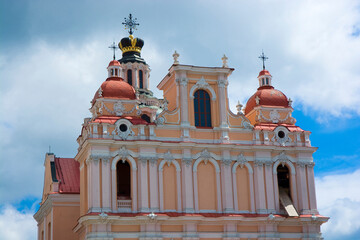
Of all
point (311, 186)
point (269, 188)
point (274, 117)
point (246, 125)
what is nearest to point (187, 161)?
point (246, 125)

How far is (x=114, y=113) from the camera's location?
140 ft

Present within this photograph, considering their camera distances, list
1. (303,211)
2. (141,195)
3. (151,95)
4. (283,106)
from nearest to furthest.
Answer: (141,195) < (303,211) < (283,106) < (151,95)

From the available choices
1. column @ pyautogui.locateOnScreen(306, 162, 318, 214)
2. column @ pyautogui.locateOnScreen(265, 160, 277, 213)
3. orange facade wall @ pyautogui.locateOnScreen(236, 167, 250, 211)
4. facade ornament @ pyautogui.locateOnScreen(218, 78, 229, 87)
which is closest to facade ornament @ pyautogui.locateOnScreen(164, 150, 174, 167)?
orange facade wall @ pyautogui.locateOnScreen(236, 167, 250, 211)

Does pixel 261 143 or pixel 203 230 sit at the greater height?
pixel 261 143

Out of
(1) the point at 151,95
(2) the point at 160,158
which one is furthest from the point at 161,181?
(1) the point at 151,95

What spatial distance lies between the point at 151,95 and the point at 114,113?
19989 millimetres

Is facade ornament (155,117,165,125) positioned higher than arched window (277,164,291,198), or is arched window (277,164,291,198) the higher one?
facade ornament (155,117,165,125)

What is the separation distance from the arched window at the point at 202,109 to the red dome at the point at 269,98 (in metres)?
4.16

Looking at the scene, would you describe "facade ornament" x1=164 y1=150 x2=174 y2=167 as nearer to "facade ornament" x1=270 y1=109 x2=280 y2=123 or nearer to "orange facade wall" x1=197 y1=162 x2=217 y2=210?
"orange facade wall" x1=197 y1=162 x2=217 y2=210

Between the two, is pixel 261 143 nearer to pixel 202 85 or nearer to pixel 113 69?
pixel 202 85

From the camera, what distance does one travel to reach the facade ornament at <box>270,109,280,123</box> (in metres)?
46.3

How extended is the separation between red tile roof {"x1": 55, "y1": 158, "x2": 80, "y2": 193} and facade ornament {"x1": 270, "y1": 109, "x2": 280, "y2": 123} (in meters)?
14.3

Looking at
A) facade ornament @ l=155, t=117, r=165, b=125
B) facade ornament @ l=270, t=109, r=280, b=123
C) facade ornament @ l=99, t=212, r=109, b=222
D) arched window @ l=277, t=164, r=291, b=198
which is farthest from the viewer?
facade ornament @ l=270, t=109, r=280, b=123

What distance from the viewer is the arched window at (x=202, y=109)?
44438 millimetres
